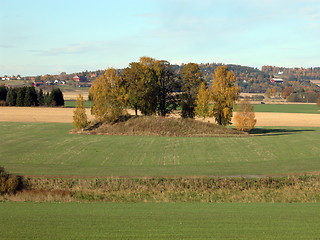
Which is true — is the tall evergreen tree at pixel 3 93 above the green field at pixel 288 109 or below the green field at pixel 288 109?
above

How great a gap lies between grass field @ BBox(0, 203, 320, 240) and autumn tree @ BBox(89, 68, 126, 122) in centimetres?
5023

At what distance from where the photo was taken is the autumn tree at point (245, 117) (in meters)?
70.3

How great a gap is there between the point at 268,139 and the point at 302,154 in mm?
13771

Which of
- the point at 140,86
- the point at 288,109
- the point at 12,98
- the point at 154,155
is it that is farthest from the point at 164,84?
the point at 288,109

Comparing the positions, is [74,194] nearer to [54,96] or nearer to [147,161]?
[147,161]

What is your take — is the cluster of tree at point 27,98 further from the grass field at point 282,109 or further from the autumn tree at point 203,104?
the autumn tree at point 203,104

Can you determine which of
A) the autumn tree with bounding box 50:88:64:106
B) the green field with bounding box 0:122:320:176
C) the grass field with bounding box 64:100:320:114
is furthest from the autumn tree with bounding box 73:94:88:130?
the grass field with bounding box 64:100:320:114

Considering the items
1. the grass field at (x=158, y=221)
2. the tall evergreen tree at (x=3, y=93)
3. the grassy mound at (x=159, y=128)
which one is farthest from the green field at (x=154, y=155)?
the tall evergreen tree at (x=3, y=93)

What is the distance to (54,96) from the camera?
134 meters

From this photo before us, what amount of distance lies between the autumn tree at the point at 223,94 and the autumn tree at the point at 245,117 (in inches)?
79.0

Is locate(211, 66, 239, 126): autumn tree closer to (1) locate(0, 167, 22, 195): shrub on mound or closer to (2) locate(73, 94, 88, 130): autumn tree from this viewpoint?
(2) locate(73, 94, 88, 130): autumn tree

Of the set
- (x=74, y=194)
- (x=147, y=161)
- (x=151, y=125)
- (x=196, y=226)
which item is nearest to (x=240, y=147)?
(x=147, y=161)

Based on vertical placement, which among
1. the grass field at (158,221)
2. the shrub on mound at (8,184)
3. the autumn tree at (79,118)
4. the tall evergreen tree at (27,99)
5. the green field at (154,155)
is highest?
the tall evergreen tree at (27,99)

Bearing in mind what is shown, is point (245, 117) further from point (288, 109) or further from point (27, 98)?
point (27, 98)
